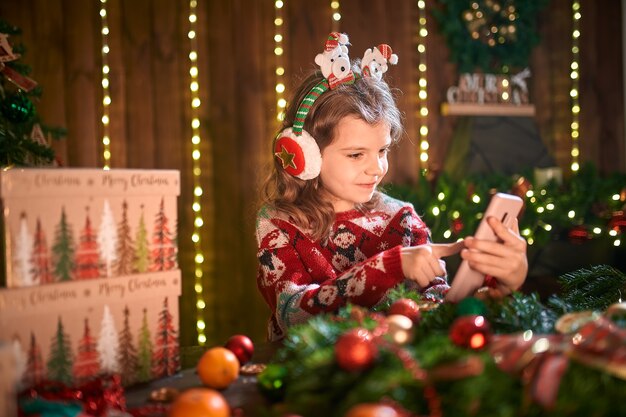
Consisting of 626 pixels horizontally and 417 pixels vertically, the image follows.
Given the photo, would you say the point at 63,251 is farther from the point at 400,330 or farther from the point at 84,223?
the point at 400,330

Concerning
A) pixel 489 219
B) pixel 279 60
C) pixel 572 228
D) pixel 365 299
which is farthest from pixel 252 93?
pixel 489 219

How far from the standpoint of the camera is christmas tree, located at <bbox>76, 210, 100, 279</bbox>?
0.96 meters

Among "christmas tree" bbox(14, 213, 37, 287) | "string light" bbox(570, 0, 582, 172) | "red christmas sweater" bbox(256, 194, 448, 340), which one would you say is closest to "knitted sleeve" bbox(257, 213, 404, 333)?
"red christmas sweater" bbox(256, 194, 448, 340)

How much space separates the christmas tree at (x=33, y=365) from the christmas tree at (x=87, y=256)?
0.37ft

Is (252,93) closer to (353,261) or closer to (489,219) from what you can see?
(353,261)

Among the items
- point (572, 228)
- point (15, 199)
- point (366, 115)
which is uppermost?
point (366, 115)

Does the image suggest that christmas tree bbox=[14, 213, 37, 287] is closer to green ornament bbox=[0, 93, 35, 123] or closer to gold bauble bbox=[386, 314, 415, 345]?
gold bauble bbox=[386, 314, 415, 345]

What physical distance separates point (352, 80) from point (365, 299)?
636 millimetres

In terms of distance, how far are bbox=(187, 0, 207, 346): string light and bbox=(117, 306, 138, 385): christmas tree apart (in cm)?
259

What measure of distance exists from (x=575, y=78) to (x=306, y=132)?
355 centimetres

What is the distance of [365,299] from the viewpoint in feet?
4.85

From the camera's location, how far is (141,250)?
1.02 meters

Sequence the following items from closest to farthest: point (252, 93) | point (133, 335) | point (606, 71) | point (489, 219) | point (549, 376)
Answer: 1. point (549, 376)
2. point (133, 335)
3. point (489, 219)
4. point (252, 93)
5. point (606, 71)

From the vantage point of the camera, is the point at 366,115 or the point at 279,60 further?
the point at 279,60
